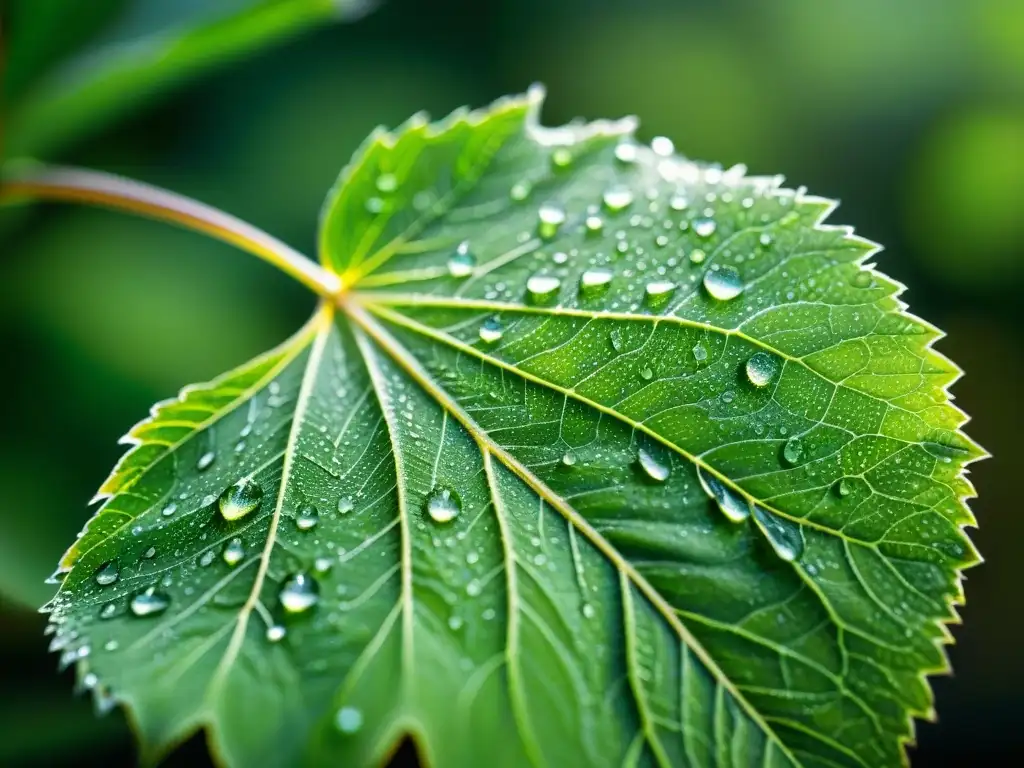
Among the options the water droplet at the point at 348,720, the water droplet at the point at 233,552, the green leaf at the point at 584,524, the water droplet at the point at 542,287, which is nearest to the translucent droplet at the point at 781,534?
the green leaf at the point at 584,524

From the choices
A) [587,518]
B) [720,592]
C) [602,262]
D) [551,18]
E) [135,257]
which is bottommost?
[720,592]

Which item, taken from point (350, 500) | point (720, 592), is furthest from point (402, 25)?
point (720, 592)

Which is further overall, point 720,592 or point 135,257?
point 135,257

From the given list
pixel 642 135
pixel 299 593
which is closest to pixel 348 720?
pixel 299 593

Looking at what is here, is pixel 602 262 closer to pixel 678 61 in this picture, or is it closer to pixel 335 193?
pixel 335 193

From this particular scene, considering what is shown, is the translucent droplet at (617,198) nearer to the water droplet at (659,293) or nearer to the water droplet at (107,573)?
the water droplet at (659,293)

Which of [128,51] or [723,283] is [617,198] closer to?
[723,283]
